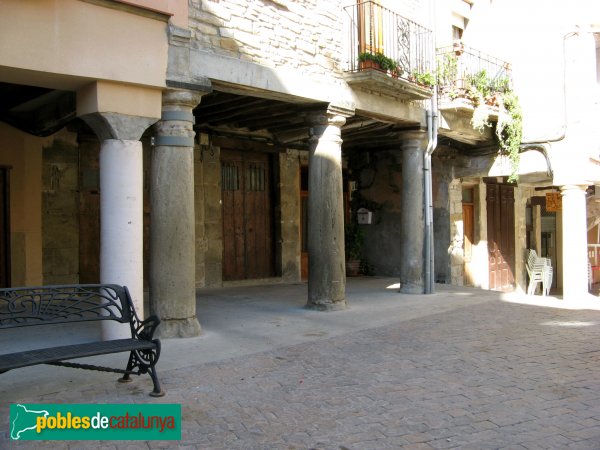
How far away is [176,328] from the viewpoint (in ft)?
20.8

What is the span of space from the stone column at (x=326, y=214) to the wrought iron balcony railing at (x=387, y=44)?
1028mm

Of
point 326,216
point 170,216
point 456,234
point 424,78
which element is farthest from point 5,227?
point 456,234

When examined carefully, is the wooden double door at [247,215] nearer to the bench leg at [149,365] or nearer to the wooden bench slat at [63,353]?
the bench leg at [149,365]

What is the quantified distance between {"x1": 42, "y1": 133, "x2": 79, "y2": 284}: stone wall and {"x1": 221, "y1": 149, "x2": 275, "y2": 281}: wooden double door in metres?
3.00

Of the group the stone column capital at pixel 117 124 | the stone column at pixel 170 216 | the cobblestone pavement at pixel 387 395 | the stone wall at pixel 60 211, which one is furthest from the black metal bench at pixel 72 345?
the stone wall at pixel 60 211

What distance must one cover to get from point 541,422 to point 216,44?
17.0ft

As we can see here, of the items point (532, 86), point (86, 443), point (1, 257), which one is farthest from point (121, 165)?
point (532, 86)

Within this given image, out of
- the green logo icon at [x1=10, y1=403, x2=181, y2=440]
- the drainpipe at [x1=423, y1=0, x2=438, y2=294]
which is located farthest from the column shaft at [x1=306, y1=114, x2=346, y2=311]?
the green logo icon at [x1=10, y1=403, x2=181, y2=440]

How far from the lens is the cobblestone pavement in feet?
12.0

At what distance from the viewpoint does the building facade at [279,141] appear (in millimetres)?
5895

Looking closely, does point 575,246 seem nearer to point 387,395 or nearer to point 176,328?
point 387,395

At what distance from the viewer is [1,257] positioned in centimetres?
846

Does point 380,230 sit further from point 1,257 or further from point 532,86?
point 1,257

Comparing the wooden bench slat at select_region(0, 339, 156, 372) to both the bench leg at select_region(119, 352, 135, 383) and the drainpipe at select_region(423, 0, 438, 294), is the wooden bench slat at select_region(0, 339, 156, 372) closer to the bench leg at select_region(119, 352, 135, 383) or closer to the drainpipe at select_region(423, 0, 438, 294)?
the bench leg at select_region(119, 352, 135, 383)
